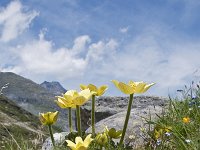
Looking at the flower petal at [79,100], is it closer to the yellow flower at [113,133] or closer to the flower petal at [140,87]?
the flower petal at [140,87]

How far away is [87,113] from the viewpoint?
14.6 meters

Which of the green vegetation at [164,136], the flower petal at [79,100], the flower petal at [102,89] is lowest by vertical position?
the green vegetation at [164,136]

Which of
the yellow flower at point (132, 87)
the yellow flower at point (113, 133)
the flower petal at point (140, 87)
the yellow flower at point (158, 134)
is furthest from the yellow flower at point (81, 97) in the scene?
the yellow flower at point (158, 134)

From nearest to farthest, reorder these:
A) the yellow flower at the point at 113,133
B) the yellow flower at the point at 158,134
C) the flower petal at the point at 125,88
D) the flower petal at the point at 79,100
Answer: the flower petal at the point at 79,100 < the flower petal at the point at 125,88 < the yellow flower at the point at 113,133 < the yellow flower at the point at 158,134

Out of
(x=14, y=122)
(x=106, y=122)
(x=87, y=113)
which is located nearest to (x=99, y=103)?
(x=87, y=113)

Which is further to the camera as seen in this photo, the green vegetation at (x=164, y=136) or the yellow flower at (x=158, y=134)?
the yellow flower at (x=158, y=134)

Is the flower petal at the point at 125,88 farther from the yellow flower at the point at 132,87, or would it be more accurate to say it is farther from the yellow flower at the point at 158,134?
the yellow flower at the point at 158,134

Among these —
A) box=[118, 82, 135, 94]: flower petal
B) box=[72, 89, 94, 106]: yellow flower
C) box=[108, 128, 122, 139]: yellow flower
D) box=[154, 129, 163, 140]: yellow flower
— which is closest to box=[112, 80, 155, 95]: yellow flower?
box=[118, 82, 135, 94]: flower petal

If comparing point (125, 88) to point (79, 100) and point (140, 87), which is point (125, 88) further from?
point (79, 100)

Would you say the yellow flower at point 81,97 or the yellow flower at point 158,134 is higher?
the yellow flower at point 81,97

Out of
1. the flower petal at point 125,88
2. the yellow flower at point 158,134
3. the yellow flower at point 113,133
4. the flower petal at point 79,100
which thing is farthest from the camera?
the yellow flower at point 158,134

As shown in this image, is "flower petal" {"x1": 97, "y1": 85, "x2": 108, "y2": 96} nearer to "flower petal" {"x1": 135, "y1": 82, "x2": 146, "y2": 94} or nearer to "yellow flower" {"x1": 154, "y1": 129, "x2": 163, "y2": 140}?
"flower petal" {"x1": 135, "y1": 82, "x2": 146, "y2": 94}

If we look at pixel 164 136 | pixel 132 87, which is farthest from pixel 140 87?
pixel 164 136

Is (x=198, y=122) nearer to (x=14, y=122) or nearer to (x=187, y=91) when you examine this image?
(x=187, y=91)
